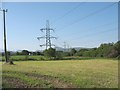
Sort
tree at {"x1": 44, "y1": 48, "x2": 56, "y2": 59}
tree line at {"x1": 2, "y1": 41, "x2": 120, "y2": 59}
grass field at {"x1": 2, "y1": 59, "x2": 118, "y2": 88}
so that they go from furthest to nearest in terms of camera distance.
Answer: tree at {"x1": 44, "y1": 48, "x2": 56, "y2": 59}
tree line at {"x1": 2, "y1": 41, "x2": 120, "y2": 59}
grass field at {"x1": 2, "y1": 59, "x2": 118, "y2": 88}

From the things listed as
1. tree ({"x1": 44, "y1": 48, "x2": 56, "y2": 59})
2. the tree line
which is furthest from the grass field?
tree ({"x1": 44, "y1": 48, "x2": 56, "y2": 59})

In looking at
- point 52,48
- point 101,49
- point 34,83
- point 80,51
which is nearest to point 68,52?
point 80,51

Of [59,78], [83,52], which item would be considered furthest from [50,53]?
[59,78]

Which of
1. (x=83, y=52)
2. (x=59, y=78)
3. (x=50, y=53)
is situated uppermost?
(x=83, y=52)

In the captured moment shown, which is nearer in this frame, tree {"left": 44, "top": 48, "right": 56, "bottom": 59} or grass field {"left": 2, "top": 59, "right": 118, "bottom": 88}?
grass field {"left": 2, "top": 59, "right": 118, "bottom": 88}

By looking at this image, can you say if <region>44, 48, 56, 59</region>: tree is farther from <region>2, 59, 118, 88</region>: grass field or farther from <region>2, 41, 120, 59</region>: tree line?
<region>2, 59, 118, 88</region>: grass field

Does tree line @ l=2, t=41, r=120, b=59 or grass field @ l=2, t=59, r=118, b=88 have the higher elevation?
tree line @ l=2, t=41, r=120, b=59

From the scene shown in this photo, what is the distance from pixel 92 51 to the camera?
61844 mm

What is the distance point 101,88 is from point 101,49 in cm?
4841

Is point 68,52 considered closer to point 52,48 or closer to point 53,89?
point 52,48

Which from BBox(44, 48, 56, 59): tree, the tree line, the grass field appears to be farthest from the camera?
BBox(44, 48, 56, 59): tree

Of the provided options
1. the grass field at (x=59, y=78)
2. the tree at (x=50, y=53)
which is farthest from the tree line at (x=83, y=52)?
the grass field at (x=59, y=78)

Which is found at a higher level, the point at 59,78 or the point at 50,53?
the point at 50,53

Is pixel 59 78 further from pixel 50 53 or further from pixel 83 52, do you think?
pixel 83 52
